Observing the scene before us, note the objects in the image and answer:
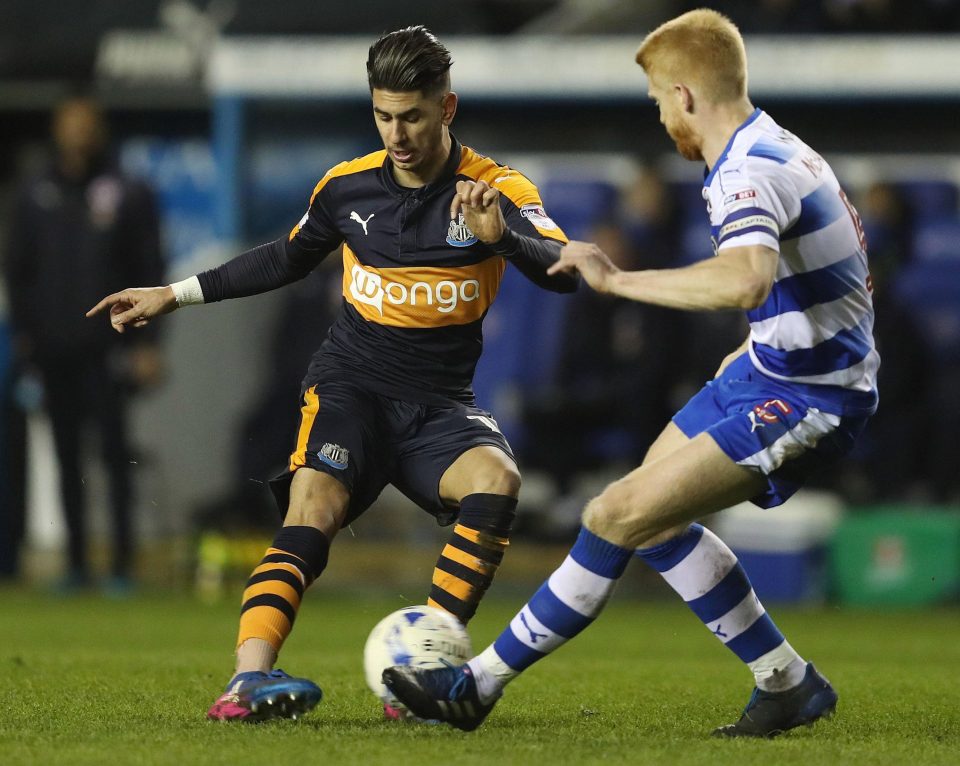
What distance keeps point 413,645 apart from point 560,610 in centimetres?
48

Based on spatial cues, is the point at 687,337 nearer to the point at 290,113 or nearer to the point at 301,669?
the point at 290,113

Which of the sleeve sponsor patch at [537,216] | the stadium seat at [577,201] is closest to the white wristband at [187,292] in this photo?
the sleeve sponsor patch at [537,216]

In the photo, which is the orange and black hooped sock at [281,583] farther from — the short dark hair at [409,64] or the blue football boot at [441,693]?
the short dark hair at [409,64]

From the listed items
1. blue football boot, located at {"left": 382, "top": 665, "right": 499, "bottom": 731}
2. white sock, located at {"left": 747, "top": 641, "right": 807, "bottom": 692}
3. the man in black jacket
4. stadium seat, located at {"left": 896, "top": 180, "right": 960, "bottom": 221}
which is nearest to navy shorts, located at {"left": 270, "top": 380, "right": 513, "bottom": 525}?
blue football boot, located at {"left": 382, "top": 665, "right": 499, "bottom": 731}

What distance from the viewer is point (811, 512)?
11289 millimetres

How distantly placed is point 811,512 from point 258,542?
11.8 ft

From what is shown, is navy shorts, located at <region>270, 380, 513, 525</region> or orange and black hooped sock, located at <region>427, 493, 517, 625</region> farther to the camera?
navy shorts, located at <region>270, 380, 513, 525</region>

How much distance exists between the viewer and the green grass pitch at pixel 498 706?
4391 millimetres

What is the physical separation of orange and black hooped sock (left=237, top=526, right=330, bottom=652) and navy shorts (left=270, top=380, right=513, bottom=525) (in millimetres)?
250

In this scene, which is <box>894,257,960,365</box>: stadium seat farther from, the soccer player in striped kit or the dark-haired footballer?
the soccer player in striped kit

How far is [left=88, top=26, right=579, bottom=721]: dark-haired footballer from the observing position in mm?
5242

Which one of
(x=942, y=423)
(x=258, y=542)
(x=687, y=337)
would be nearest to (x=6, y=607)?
(x=258, y=542)

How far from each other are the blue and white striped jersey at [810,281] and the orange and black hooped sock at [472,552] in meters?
0.92

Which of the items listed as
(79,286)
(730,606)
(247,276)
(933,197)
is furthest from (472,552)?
(933,197)
